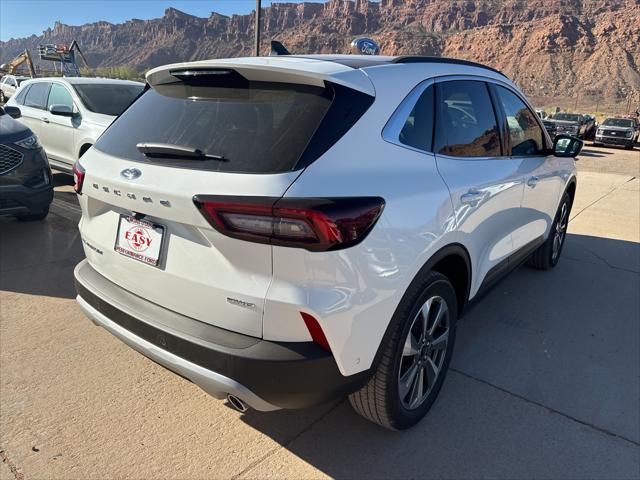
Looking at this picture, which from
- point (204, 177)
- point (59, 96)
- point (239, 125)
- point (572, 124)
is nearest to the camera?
point (204, 177)

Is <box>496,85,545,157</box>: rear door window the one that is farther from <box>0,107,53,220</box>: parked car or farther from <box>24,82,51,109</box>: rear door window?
<box>24,82,51,109</box>: rear door window

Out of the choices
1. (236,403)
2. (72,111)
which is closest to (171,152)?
(236,403)

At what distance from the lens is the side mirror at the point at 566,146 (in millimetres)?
4176

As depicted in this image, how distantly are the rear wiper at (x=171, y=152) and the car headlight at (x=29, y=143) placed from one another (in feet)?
12.3

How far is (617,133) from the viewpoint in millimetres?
23953

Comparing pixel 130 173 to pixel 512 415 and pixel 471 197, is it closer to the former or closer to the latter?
pixel 471 197

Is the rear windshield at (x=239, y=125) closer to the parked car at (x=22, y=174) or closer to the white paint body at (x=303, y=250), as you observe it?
the white paint body at (x=303, y=250)

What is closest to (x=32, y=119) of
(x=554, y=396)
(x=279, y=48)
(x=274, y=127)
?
(x=279, y=48)

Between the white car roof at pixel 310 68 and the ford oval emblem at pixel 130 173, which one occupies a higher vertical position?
the white car roof at pixel 310 68

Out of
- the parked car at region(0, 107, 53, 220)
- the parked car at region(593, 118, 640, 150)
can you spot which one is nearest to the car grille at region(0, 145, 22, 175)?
the parked car at region(0, 107, 53, 220)

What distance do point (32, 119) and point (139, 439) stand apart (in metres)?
7.75

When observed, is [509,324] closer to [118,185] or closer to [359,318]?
[359,318]

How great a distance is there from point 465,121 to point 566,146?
1.75 metres

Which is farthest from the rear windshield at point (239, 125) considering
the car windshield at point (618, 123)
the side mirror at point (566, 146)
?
the car windshield at point (618, 123)
